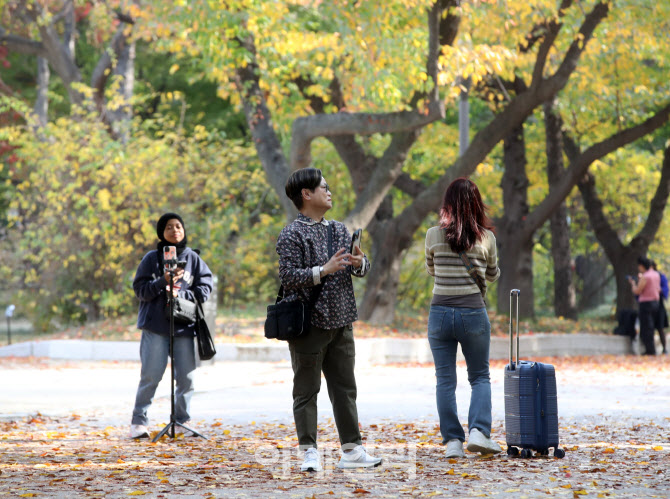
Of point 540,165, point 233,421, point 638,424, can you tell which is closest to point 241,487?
point 233,421

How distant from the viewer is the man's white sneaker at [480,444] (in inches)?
278

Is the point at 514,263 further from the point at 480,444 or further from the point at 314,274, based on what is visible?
the point at 314,274

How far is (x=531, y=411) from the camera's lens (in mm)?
7020

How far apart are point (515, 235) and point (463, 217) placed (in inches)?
586

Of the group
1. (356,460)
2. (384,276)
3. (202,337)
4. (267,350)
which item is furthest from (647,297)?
(356,460)

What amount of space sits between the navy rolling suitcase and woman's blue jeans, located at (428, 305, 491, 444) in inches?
7.0

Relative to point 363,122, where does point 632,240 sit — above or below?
below

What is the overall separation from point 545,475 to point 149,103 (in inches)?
1134

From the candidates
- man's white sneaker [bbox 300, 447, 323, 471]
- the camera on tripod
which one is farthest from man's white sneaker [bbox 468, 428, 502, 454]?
the camera on tripod

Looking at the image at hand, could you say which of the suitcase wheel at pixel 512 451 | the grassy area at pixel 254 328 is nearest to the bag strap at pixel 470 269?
the suitcase wheel at pixel 512 451

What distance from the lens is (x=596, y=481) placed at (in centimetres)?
614

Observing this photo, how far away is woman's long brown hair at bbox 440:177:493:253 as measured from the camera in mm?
7094

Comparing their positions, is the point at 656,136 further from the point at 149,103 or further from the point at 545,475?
the point at 545,475

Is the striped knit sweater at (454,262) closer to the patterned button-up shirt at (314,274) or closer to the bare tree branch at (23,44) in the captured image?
the patterned button-up shirt at (314,274)
